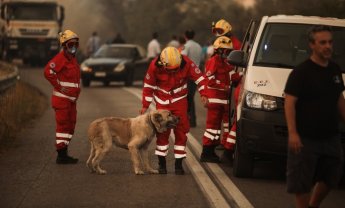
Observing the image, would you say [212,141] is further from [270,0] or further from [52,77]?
[270,0]

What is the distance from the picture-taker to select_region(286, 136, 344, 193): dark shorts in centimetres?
798

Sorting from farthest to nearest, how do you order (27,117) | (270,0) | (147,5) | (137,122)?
(147,5) → (270,0) → (27,117) → (137,122)

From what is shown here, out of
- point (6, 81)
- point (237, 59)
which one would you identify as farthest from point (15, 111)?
point (237, 59)

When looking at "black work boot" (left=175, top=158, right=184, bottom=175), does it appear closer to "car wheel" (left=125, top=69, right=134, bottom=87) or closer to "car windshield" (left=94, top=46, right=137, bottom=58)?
"car wheel" (left=125, top=69, right=134, bottom=87)

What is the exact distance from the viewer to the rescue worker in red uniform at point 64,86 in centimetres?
1295

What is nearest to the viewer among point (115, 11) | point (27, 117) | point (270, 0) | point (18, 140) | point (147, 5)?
point (18, 140)

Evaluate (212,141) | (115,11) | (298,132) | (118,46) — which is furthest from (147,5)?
(298,132)

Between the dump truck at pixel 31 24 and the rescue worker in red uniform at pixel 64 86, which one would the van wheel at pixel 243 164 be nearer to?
the rescue worker in red uniform at pixel 64 86

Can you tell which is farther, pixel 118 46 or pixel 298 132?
pixel 118 46

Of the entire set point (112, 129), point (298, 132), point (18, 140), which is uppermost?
point (298, 132)

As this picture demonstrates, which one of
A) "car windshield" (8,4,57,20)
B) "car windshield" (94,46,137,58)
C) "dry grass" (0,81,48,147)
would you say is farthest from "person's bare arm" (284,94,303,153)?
"car windshield" (8,4,57,20)

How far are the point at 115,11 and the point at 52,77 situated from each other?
77.4m

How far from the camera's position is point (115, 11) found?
89.9 meters

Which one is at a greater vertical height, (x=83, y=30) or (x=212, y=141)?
(x=212, y=141)
